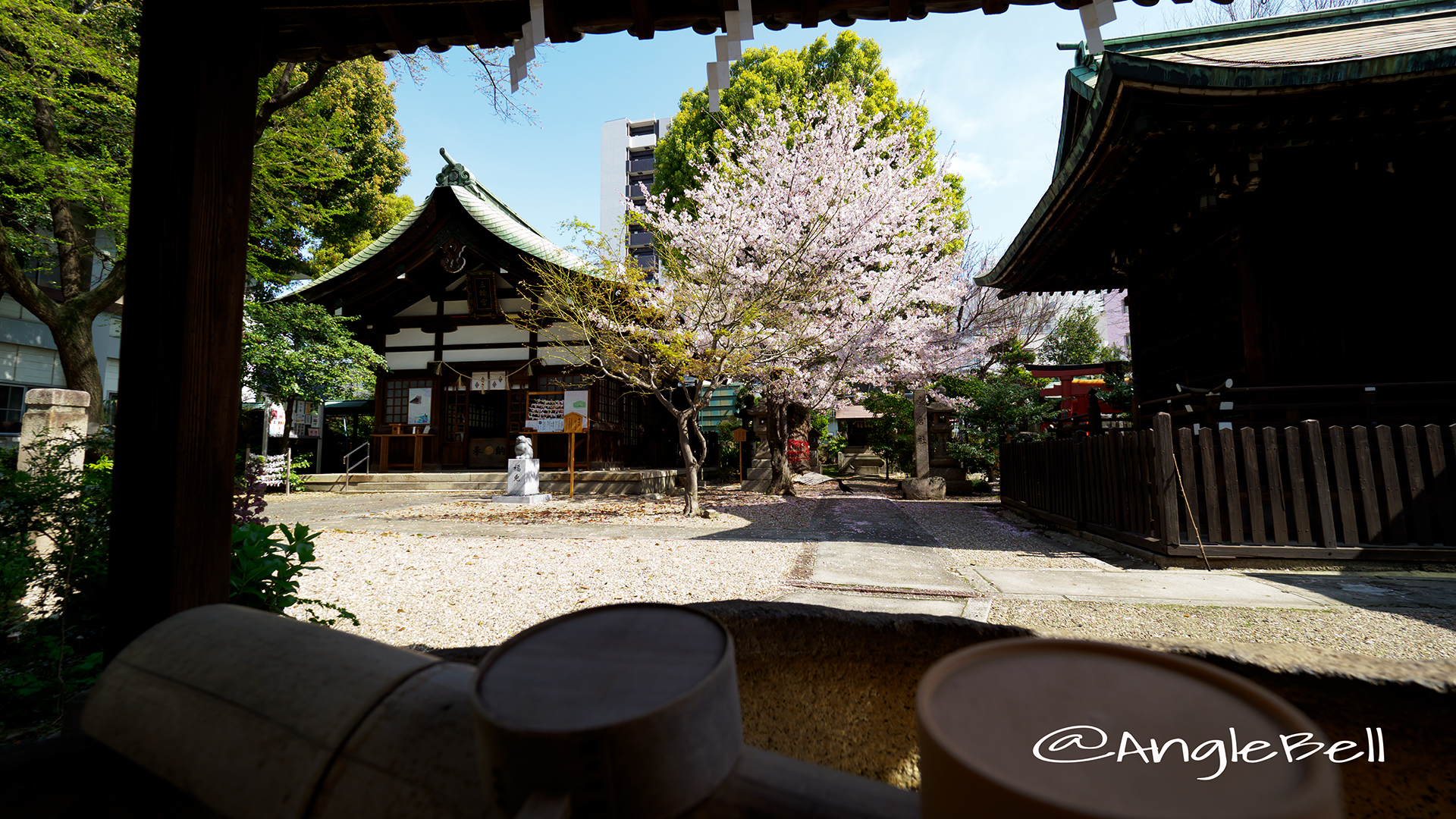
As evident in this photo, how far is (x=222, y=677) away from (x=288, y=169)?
33.5 feet

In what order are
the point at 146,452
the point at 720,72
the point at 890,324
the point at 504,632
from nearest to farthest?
the point at 146,452
the point at 720,72
the point at 504,632
the point at 890,324

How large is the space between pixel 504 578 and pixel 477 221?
1043 centimetres

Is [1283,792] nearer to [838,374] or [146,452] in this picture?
[146,452]

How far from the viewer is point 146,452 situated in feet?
4.60

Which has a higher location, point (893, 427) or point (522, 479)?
point (893, 427)

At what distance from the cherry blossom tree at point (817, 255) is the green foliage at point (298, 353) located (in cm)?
668

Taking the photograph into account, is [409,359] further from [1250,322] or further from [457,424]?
[1250,322]

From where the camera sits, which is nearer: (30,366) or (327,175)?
(327,175)

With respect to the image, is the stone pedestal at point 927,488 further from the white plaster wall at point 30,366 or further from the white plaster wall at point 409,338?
the white plaster wall at point 30,366

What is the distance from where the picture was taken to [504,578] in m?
4.38

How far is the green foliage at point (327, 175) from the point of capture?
8.09 meters

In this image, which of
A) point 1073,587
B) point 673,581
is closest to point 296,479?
point 673,581

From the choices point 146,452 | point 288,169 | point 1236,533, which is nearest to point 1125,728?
point 146,452

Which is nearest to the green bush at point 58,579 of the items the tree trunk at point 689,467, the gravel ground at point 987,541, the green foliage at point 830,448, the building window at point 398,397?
the gravel ground at point 987,541
